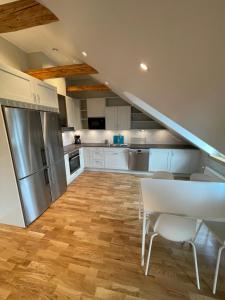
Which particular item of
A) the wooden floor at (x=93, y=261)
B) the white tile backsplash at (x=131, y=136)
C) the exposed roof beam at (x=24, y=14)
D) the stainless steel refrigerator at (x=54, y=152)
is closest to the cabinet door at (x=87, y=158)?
the white tile backsplash at (x=131, y=136)

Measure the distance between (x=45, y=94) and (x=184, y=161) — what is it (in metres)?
3.80

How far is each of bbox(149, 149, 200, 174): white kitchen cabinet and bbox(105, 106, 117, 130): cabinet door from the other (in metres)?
1.40

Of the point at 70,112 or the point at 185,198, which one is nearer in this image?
the point at 185,198

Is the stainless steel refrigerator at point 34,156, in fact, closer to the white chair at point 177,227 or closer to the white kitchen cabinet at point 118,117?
the white kitchen cabinet at point 118,117

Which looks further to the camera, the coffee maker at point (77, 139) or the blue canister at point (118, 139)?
the coffee maker at point (77, 139)

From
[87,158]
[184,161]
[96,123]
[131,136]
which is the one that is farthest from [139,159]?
[96,123]

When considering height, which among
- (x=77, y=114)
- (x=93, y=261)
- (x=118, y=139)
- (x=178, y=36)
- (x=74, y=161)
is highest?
(x=178, y=36)

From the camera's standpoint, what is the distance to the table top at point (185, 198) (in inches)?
55.0

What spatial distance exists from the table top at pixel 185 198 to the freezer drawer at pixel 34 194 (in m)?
1.75

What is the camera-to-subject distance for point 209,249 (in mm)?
1892

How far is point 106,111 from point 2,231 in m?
3.61

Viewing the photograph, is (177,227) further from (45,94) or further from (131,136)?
(131,136)

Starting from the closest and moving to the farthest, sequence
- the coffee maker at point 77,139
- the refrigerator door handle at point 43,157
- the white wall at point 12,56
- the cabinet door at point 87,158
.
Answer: the white wall at point 12,56, the refrigerator door handle at point 43,157, the cabinet door at point 87,158, the coffee maker at point 77,139

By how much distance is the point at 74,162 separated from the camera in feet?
13.0
